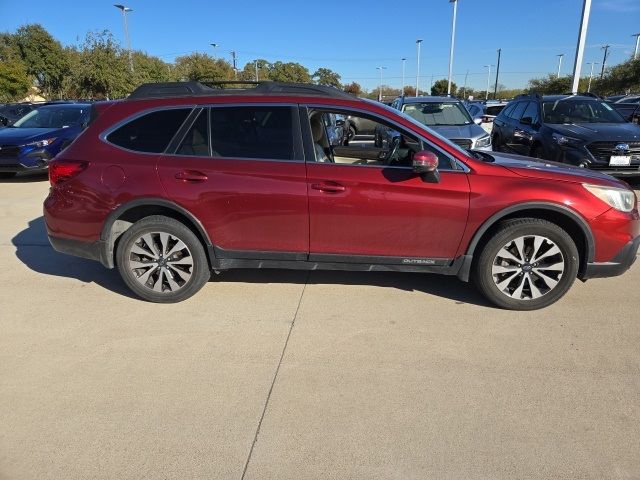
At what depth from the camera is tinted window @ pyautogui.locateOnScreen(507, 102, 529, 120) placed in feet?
32.9

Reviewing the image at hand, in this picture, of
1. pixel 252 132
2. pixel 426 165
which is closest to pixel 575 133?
pixel 426 165

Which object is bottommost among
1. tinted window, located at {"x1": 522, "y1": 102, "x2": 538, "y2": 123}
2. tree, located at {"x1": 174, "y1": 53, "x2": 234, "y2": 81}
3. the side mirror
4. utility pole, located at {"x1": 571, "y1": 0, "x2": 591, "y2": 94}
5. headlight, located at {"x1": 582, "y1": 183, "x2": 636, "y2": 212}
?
headlight, located at {"x1": 582, "y1": 183, "x2": 636, "y2": 212}

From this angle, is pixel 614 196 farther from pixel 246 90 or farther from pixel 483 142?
pixel 483 142

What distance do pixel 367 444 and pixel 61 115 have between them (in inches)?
441

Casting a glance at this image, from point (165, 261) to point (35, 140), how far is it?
739 cm

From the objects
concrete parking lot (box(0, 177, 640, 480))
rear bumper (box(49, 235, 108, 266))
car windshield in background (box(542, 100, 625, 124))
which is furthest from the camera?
car windshield in background (box(542, 100, 625, 124))

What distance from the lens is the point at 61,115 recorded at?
10719 mm

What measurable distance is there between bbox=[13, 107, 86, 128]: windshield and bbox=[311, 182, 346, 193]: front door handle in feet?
29.8

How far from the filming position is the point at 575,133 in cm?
786

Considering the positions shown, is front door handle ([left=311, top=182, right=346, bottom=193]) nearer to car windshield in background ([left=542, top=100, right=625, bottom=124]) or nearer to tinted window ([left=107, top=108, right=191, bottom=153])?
tinted window ([left=107, top=108, right=191, bottom=153])

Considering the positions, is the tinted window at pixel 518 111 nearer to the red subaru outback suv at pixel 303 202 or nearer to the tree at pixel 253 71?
the red subaru outback suv at pixel 303 202

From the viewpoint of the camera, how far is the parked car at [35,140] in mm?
9219

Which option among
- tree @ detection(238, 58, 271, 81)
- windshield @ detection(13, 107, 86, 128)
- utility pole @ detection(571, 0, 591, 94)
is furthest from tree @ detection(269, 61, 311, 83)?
windshield @ detection(13, 107, 86, 128)

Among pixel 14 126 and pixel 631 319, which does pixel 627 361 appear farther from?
pixel 14 126
